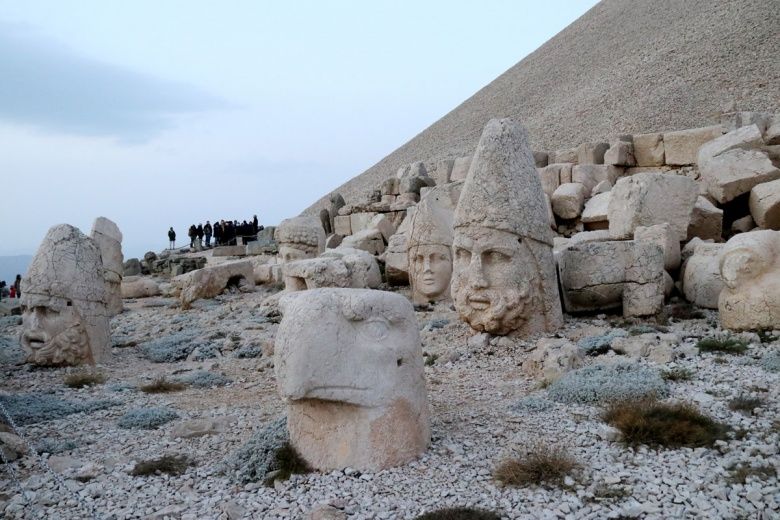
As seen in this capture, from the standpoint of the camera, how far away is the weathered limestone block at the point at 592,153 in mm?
18391

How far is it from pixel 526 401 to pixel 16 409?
496cm

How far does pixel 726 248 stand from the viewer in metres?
8.04

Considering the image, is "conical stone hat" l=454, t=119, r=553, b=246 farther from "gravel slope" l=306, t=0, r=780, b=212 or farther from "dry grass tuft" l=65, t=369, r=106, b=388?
"gravel slope" l=306, t=0, r=780, b=212

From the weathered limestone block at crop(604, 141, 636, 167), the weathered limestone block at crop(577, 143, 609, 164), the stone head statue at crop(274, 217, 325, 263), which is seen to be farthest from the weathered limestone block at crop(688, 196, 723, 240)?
the stone head statue at crop(274, 217, 325, 263)

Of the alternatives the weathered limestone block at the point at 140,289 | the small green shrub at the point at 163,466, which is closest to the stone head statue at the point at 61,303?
the small green shrub at the point at 163,466

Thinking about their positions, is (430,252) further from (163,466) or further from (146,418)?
(163,466)

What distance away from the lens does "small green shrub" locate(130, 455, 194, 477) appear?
517 centimetres

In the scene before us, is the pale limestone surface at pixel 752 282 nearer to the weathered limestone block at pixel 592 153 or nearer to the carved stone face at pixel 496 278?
the carved stone face at pixel 496 278

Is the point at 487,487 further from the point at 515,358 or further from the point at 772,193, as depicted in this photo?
the point at 772,193

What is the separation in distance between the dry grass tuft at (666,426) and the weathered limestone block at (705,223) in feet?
25.0

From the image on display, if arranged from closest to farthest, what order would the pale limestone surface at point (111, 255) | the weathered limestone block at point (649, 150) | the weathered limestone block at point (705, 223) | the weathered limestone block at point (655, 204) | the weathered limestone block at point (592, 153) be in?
the weathered limestone block at point (655, 204) < the weathered limestone block at point (705, 223) < the pale limestone surface at point (111, 255) < the weathered limestone block at point (649, 150) < the weathered limestone block at point (592, 153)

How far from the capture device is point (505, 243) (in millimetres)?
8391

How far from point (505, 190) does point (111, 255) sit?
9.69 metres

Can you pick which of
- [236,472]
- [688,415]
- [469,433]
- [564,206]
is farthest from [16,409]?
[564,206]
